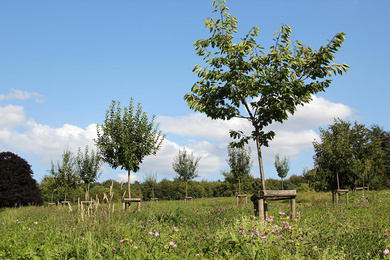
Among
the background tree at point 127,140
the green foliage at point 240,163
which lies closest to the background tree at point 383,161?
the green foliage at point 240,163

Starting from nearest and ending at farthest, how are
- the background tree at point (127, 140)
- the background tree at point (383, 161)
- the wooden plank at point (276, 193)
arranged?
the wooden plank at point (276, 193) < the background tree at point (127, 140) < the background tree at point (383, 161)

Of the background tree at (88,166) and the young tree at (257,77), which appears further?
the background tree at (88,166)

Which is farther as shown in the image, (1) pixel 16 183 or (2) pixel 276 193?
(1) pixel 16 183

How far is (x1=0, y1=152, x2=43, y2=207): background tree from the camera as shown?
830 inches

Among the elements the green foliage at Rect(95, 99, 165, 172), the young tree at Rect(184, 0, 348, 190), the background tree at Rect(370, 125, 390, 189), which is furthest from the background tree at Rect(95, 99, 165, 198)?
the background tree at Rect(370, 125, 390, 189)

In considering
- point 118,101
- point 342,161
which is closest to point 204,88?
point 118,101

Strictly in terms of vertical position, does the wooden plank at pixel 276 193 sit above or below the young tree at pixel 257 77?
below

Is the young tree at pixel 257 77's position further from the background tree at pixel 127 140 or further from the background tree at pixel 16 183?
the background tree at pixel 16 183

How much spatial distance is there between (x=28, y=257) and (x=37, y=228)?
98.3 inches

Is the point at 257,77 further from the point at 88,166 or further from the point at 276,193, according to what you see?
the point at 88,166

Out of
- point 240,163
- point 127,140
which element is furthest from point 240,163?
point 127,140

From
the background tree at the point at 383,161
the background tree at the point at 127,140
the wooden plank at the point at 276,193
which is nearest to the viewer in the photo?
the wooden plank at the point at 276,193

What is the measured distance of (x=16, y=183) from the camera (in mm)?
21859

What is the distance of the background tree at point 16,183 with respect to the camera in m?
21.1
